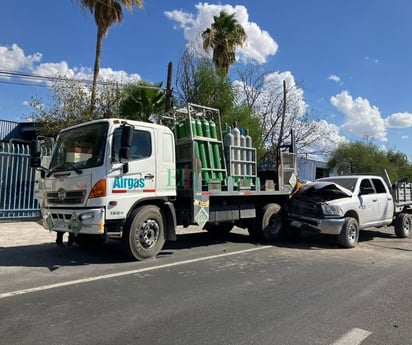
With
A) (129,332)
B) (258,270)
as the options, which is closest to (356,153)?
(258,270)

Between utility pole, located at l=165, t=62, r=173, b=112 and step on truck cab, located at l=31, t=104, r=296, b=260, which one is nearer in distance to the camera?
step on truck cab, located at l=31, t=104, r=296, b=260

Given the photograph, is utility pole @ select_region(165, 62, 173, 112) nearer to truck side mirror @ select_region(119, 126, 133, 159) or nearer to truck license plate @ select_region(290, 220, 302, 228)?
truck license plate @ select_region(290, 220, 302, 228)

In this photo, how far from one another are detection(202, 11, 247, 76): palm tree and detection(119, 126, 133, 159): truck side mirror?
15.7m

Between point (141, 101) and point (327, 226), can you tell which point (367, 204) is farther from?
point (141, 101)

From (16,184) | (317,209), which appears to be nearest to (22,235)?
(16,184)

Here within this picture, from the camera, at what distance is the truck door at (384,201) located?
11608 millimetres

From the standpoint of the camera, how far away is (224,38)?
73.8 feet

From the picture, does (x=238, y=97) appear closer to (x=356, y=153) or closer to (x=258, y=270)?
(x=258, y=270)

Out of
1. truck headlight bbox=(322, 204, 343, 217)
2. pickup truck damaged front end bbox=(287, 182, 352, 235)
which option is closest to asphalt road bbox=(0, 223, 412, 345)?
pickup truck damaged front end bbox=(287, 182, 352, 235)

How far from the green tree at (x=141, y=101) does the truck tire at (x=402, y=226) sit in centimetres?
983

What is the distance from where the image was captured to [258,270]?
7.29m

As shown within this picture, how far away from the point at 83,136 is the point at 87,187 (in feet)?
4.03

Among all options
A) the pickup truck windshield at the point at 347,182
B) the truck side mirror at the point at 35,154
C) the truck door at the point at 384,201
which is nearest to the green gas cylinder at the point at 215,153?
the truck side mirror at the point at 35,154

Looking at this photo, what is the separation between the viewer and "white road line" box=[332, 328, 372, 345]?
13.3 feet
